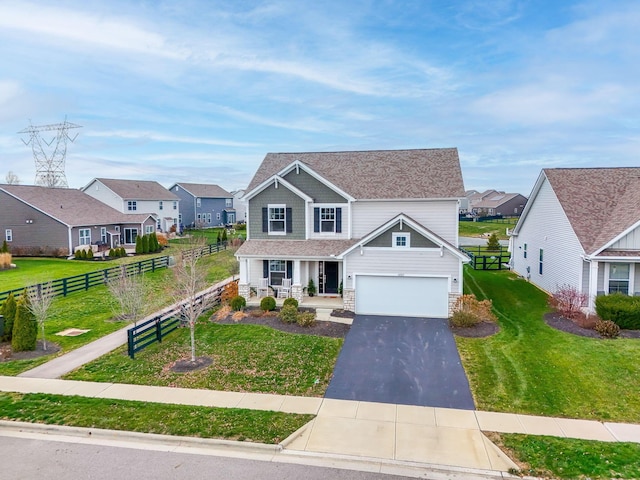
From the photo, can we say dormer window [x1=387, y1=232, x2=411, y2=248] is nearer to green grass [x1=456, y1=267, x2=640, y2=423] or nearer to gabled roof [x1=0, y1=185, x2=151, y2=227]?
green grass [x1=456, y1=267, x2=640, y2=423]

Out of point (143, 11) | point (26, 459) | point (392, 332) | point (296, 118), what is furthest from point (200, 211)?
point (26, 459)

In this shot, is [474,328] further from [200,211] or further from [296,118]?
[200,211]

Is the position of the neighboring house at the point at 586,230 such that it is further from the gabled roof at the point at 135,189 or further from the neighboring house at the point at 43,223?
the gabled roof at the point at 135,189

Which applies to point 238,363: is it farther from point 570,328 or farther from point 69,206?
point 69,206

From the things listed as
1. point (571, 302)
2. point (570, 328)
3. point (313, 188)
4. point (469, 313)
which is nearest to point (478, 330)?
point (469, 313)

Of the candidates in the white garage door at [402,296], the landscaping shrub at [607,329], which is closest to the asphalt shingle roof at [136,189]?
the white garage door at [402,296]
